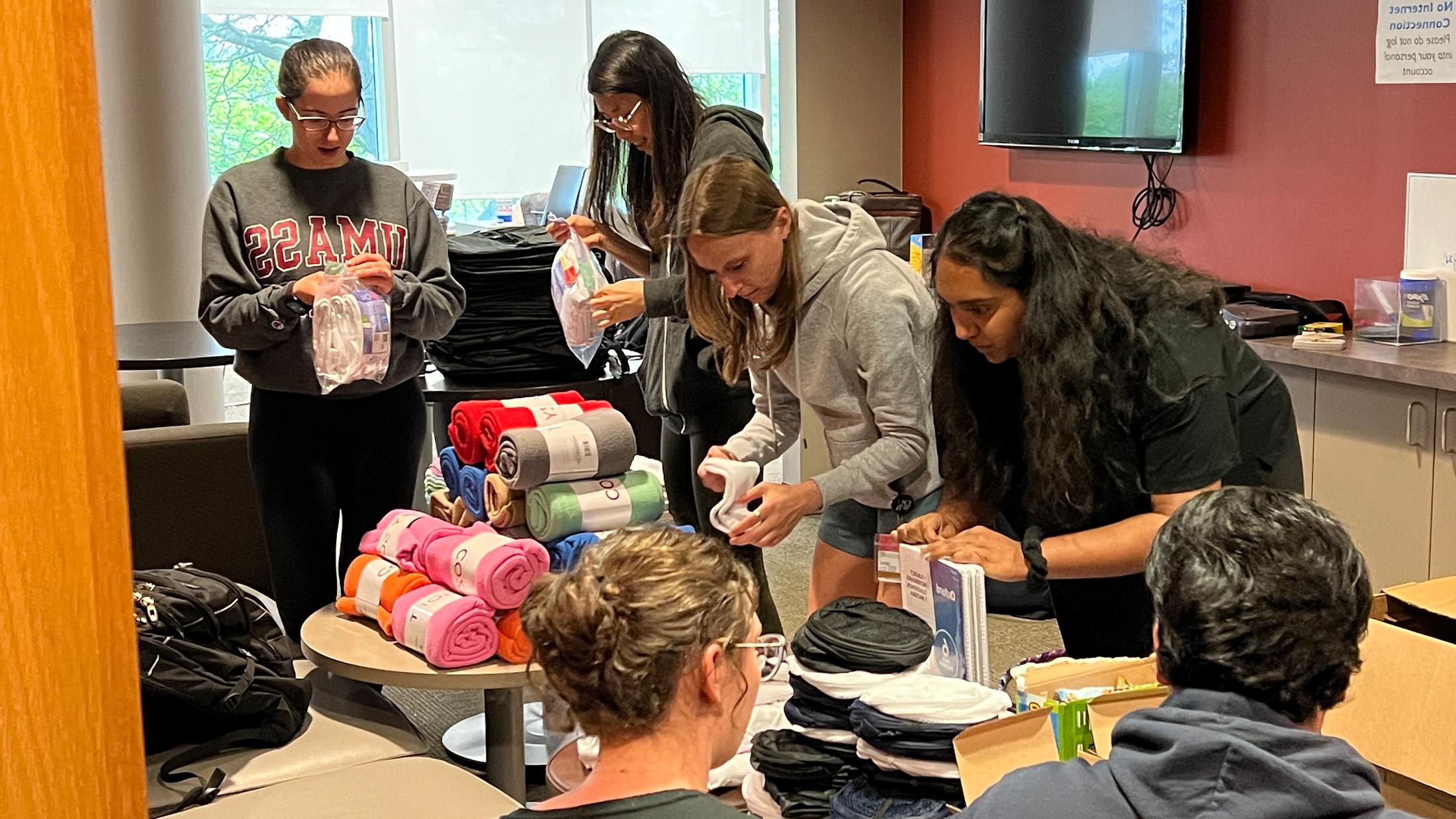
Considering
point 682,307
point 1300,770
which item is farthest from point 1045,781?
point 682,307

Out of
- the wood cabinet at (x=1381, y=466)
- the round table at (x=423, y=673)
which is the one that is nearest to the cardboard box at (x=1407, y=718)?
the round table at (x=423, y=673)

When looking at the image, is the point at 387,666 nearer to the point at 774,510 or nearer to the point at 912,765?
the point at 774,510

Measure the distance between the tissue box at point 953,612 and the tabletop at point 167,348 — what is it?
7.05ft

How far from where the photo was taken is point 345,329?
2.73 metres

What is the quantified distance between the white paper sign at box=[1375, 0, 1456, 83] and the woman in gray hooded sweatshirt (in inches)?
84.2

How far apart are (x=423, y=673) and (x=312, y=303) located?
0.85 m

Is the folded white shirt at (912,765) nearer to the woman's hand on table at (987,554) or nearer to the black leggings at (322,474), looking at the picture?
the woman's hand on table at (987,554)

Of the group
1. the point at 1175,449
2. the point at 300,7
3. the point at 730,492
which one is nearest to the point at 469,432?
the point at 730,492

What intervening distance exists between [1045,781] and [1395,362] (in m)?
2.74

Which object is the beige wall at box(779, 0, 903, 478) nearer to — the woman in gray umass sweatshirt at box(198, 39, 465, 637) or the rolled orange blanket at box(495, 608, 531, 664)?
the woman in gray umass sweatshirt at box(198, 39, 465, 637)

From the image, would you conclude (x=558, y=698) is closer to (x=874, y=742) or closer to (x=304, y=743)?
(x=874, y=742)

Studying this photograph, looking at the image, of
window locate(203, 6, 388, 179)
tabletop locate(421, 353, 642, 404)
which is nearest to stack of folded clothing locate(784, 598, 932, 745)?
tabletop locate(421, 353, 642, 404)

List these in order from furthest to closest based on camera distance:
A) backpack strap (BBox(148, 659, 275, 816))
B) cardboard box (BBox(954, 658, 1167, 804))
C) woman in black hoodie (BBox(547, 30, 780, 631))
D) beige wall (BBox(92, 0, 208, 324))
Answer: beige wall (BBox(92, 0, 208, 324))
woman in black hoodie (BBox(547, 30, 780, 631))
backpack strap (BBox(148, 659, 275, 816))
cardboard box (BBox(954, 658, 1167, 804))

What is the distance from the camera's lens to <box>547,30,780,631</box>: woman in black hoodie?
2.94m
